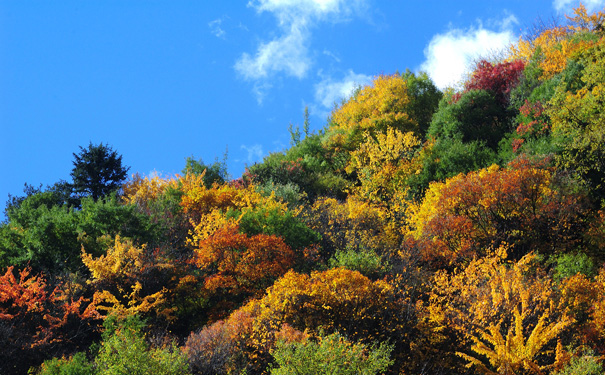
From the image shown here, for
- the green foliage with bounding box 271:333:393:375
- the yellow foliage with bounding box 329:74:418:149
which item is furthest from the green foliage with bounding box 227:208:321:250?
the yellow foliage with bounding box 329:74:418:149

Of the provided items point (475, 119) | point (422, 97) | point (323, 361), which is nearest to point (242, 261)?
point (323, 361)

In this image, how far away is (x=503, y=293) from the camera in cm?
2194

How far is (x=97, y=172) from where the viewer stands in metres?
46.9

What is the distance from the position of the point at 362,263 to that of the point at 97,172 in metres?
29.9

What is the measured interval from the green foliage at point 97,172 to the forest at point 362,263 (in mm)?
258

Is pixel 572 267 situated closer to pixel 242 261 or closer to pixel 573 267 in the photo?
pixel 573 267

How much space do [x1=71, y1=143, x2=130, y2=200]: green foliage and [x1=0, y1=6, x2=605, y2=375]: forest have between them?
26cm

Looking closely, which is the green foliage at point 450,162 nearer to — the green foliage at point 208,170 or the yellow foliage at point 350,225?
the yellow foliage at point 350,225

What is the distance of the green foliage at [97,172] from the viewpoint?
152 feet

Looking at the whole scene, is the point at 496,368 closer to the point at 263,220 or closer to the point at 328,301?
the point at 328,301

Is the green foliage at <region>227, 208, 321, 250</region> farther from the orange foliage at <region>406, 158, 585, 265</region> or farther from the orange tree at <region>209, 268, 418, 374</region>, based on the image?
the orange tree at <region>209, 268, 418, 374</region>

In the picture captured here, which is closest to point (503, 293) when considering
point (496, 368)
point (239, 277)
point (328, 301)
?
point (496, 368)

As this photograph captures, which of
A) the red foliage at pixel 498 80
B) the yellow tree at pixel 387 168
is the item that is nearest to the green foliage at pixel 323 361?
the yellow tree at pixel 387 168

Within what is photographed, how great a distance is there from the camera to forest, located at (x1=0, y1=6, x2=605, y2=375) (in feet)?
64.6
